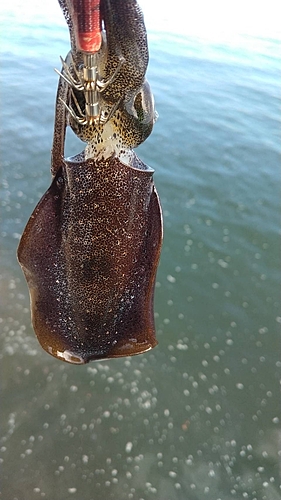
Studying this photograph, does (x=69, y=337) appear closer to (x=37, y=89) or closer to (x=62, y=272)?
(x=62, y=272)

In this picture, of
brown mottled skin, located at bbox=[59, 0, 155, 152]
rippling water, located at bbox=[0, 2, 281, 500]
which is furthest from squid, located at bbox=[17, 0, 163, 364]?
rippling water, located at bbox=[0, 2, 281, 500]

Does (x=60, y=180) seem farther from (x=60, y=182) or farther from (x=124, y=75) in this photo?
(x=124, y=75)

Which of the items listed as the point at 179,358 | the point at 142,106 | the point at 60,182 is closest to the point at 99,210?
the point at 60,182

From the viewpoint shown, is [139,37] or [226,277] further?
[226,277]

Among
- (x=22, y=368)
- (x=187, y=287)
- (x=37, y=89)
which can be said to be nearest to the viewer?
(x=22, y=368)

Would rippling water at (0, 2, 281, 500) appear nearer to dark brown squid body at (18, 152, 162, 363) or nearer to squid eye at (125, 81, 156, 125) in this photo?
dark brown squid body at (18, 152, 162, 363)

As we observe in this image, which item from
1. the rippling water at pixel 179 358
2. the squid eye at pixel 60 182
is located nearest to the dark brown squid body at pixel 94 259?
the squid eye at pixel 60 182

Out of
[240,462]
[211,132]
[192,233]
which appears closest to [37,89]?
[211,132]
